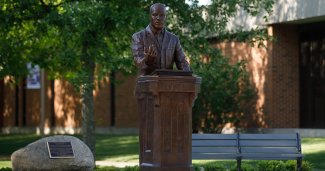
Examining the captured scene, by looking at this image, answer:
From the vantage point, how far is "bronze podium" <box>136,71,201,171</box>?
34.2 ft

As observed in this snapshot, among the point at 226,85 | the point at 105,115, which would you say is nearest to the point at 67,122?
the point at 105,115

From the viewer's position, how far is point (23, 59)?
25.1 meters

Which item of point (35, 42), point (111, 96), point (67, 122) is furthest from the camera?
point (67, 122)

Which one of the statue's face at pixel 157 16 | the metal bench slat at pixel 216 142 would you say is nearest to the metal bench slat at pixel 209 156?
the metal bench slat at pixel 216 142

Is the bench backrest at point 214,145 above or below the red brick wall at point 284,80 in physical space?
below

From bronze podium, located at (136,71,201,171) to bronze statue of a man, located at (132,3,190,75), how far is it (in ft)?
0.96

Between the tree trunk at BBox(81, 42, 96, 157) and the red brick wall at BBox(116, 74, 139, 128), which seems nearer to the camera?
the tree trunk at BBox(81, 42, 96, 157)

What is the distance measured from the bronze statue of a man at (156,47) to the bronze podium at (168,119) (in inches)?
11.5

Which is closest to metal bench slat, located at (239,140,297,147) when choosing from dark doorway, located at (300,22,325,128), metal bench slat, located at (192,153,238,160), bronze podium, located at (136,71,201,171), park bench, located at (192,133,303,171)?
park bench, located at (192,133,303,171)

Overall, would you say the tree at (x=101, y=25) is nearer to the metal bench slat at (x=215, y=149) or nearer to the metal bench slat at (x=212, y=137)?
the metal bench slat at (x=212, y=137)

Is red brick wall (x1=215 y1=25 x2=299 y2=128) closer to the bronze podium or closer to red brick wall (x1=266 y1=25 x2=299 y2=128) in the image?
red brick wall (x1=266 y1=25 x2=299 y2=128)

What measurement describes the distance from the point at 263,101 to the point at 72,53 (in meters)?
12.3

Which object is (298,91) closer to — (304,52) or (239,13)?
(304,52)

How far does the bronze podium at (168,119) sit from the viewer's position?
10438 mm
